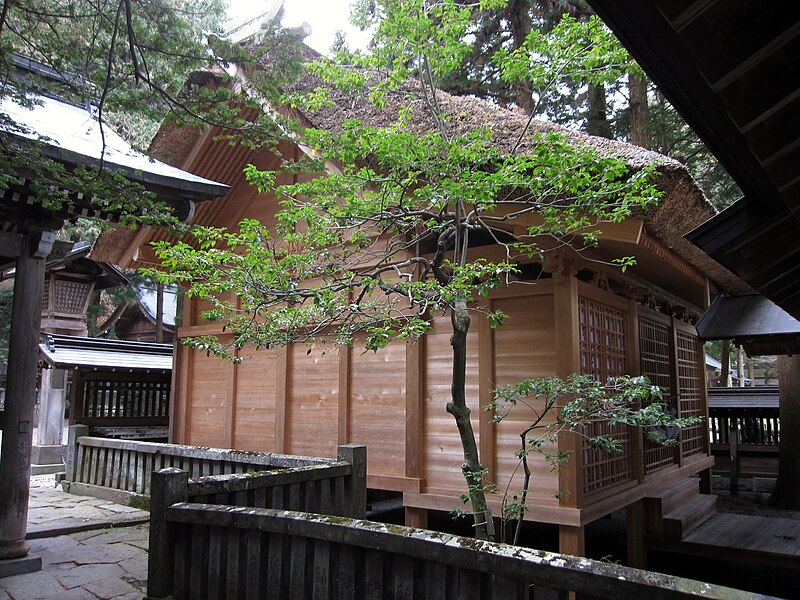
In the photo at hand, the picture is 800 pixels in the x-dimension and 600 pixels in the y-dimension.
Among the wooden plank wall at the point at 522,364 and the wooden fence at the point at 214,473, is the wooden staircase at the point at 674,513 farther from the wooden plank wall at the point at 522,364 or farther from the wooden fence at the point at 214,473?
the wooden fence at the point at 214,473

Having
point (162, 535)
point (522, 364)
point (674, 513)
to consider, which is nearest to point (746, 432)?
point (674, 513)

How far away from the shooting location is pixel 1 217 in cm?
536

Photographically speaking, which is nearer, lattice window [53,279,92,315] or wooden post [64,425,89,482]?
wooden post [64,425,89,482]

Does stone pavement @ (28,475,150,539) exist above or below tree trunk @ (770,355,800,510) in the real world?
below

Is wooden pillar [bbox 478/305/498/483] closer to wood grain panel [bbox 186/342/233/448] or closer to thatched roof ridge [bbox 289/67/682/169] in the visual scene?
thatched roof ridge [bbox 289/67/682/169]

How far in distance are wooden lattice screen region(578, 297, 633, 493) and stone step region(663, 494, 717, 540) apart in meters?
0.79

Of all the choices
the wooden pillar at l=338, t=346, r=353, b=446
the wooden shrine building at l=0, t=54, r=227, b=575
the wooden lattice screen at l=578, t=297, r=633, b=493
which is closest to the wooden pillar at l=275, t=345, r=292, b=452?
the wooden pillar at l=338, t=346, r=353, b=446

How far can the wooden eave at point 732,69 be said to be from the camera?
1.71m

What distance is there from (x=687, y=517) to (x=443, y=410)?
3660 millimetres

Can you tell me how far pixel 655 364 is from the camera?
8.73 m

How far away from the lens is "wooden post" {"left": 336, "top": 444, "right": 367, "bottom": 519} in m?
4.86

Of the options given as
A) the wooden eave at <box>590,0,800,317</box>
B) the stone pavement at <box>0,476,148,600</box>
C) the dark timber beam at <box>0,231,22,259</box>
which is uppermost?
the dark timber beam at <box>0,231,22,259</box>

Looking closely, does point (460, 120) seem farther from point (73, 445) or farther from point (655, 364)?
point (73, 445)

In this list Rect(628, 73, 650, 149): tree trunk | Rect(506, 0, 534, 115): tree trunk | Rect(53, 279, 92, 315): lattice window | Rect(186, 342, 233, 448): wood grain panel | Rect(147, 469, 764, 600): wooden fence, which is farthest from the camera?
Rect(53, 279, 92, 315): lattice window
